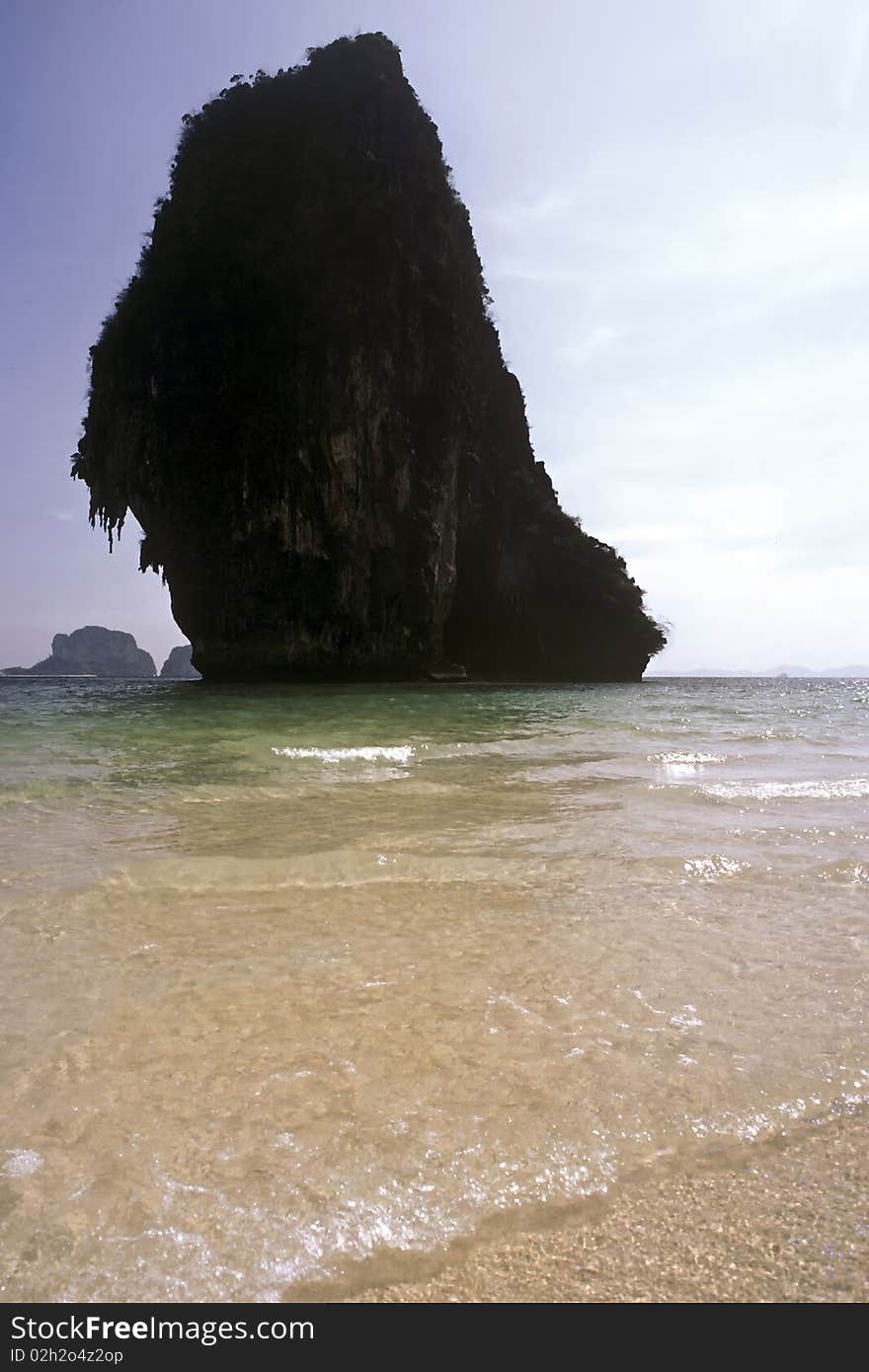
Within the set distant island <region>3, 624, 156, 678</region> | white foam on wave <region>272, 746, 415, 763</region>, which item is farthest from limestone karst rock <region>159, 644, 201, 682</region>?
white foam on wave <region>272, 746, 415, 763</region>

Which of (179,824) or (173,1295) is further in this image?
(179,824)

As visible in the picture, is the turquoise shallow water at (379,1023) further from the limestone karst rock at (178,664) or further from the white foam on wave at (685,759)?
the limestone karst rock at (178,664)

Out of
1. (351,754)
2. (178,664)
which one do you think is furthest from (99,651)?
(351,754)

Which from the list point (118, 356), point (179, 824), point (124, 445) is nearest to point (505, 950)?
point (179, 824)

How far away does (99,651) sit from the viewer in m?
159

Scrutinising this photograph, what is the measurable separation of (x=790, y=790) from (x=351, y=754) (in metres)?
4.37

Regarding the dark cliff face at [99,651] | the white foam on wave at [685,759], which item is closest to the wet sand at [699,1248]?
the white foam on wave at [685,759]

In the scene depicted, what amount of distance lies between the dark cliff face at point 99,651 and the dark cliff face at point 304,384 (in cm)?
13057

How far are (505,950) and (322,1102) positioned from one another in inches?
37.3

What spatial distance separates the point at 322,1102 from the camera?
1404 mm

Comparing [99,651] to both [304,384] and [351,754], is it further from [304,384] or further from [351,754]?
[351,754]

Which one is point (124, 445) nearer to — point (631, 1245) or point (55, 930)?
point (55, 930)

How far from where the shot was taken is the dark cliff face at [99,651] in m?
153

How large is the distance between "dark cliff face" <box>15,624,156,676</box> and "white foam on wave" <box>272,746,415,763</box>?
155m
